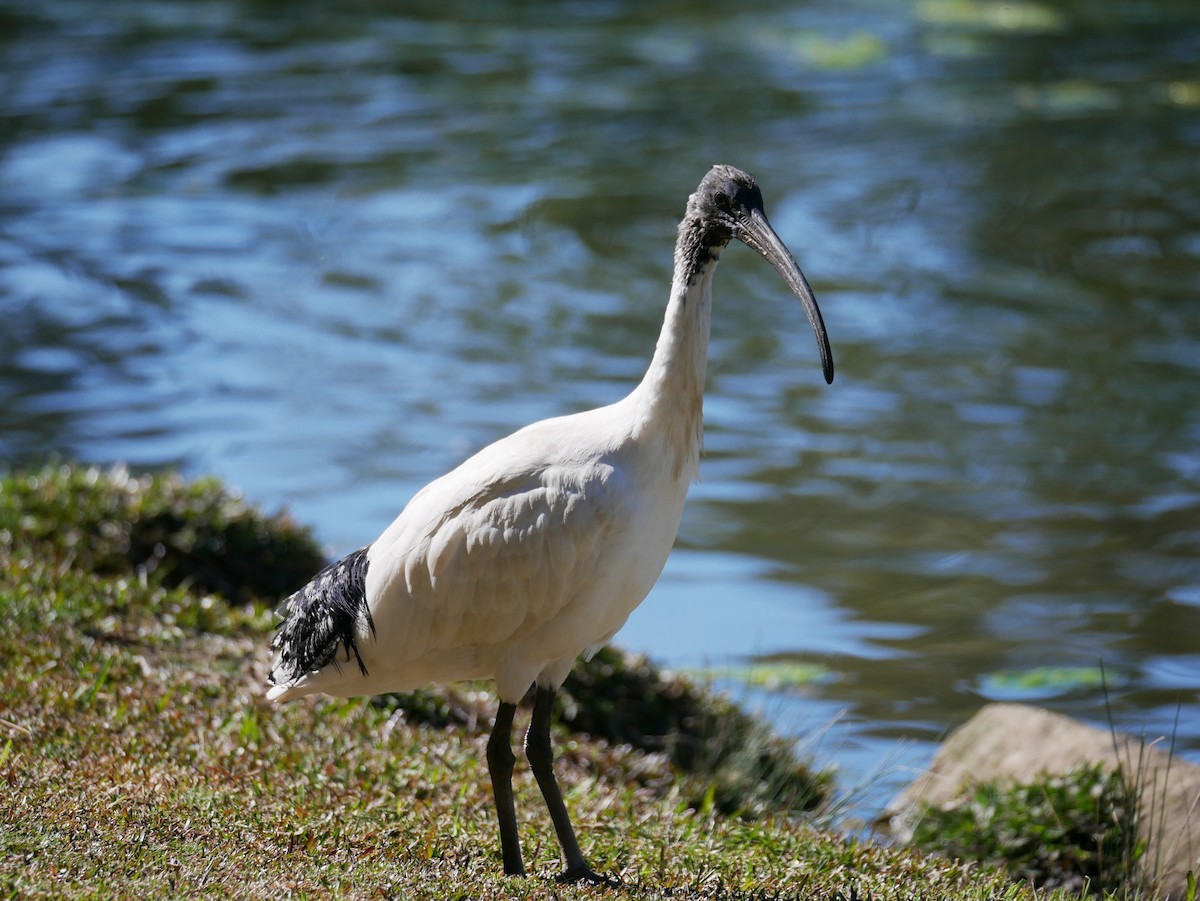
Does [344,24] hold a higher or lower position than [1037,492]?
higher

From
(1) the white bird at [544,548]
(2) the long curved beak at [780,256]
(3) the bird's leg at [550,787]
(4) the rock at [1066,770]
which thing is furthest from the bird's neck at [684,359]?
(4) the rock at [1066,770]

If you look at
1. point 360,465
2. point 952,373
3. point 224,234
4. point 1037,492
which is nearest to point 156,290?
point 224,234

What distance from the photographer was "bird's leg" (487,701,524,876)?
4.61 metres

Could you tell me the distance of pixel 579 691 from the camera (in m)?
6.70

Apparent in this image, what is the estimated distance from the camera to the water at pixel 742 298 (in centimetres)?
873

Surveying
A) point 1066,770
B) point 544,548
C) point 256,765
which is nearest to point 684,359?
point 544,548

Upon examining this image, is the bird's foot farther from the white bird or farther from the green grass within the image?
the green grass

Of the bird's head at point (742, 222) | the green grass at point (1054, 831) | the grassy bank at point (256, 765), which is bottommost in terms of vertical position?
the green grass at point (1054, 831)

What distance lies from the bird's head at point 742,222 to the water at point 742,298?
2242 millimetres

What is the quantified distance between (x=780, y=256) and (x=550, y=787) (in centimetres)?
168

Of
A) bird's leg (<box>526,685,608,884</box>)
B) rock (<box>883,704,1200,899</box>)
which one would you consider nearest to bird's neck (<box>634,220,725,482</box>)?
bird's leg (<box>526,685,608,884</box>)

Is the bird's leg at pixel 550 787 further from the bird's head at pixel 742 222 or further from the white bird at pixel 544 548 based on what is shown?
the bird's head at pixel 742 222

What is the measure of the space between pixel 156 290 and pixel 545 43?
1001cm

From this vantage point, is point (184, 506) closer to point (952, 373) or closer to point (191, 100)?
point (952, 373)
